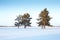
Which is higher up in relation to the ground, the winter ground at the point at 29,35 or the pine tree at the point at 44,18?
the pine tree at the point at 44,18

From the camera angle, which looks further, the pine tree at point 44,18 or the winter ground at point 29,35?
the pine tree at point 44,18

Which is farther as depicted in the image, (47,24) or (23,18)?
(23,18)

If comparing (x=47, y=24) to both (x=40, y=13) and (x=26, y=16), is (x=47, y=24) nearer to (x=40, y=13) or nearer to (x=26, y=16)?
(x=40, y=13)

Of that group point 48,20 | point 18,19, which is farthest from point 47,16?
point 18,19

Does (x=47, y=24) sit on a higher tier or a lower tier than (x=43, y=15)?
lower

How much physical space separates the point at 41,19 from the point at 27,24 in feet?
19.1

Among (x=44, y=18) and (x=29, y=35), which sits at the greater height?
(x=44, y=18)

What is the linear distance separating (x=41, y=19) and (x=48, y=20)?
229cm

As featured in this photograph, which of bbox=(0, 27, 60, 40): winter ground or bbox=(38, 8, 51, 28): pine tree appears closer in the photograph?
bbox=(0, 27, 60, 40): winter ground

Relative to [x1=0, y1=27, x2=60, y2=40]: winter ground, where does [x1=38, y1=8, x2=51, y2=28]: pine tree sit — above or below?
above

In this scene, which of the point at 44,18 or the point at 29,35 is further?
the point at 44,18

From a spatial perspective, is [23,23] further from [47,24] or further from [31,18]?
[47,24]

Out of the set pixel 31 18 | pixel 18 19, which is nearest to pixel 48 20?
pixel 31 18

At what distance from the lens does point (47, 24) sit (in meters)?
46.6
